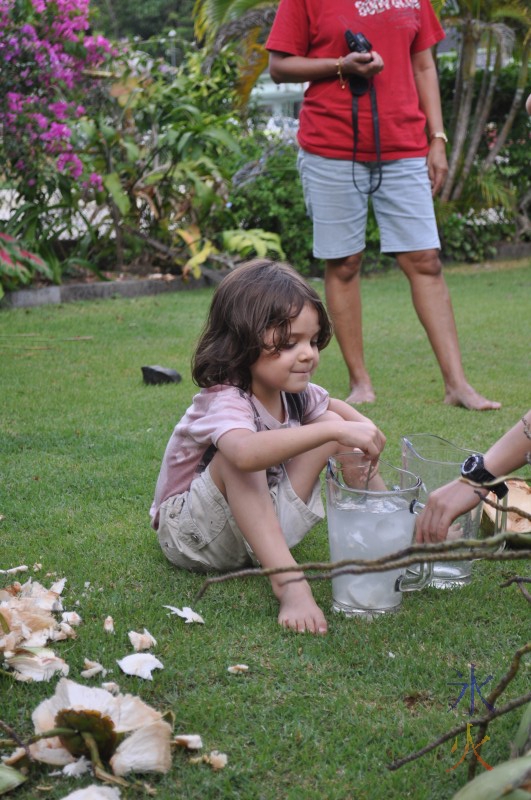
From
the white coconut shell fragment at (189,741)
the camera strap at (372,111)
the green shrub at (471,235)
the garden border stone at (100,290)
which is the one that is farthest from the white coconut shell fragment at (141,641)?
the green shrub at (471,235)

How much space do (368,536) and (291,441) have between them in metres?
0.30

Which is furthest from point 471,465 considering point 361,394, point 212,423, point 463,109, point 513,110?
point 513,110

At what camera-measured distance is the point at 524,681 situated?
2.07 metres

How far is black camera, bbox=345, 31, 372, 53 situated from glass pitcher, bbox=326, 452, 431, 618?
2551 mm

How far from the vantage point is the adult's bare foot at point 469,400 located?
176 inches

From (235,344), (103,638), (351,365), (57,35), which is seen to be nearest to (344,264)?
(351,365)

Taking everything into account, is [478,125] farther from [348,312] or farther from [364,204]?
[348,312]

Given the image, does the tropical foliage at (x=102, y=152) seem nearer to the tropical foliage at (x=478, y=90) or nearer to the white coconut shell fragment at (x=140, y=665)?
the tropical foliage at (x=478, y=90)

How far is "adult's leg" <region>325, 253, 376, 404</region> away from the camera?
4.74 metres

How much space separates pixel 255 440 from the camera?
241 cm

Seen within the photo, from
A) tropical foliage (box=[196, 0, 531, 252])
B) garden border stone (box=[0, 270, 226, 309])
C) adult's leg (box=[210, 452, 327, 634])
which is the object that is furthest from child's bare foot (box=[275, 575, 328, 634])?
tropical foliage (box=[196, 0, 531, 252])

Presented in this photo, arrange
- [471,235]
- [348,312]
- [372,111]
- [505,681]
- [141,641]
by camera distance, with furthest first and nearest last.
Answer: [471,235] → [348,312] → [372,111] → [141,641] → [505,681]

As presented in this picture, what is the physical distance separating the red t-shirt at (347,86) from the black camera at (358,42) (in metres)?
0.10

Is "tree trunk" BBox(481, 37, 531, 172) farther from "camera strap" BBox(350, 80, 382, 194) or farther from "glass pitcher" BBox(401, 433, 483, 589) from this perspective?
"glass pitcher" BBox(401, 433, 483, 589)
